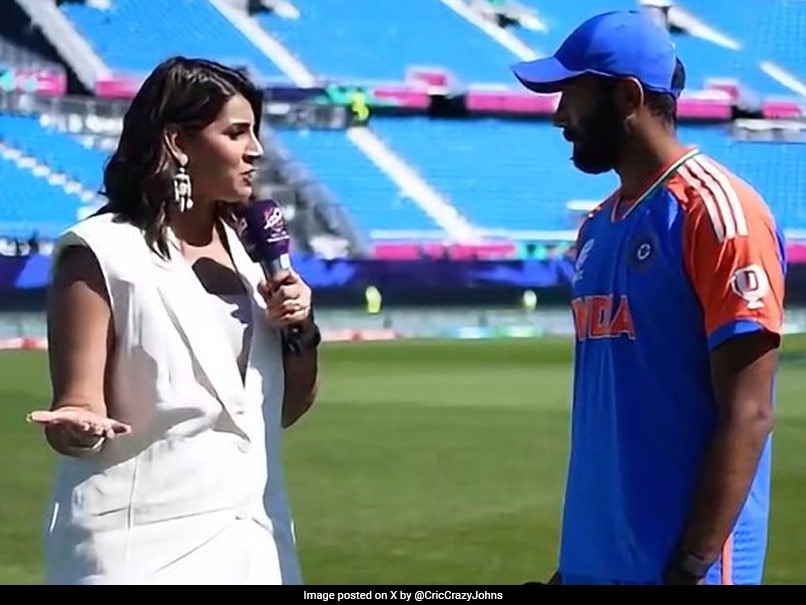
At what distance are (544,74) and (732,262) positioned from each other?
0.47 m

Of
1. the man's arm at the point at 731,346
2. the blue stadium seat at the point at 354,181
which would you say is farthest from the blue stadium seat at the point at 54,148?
the man's arm at the point at 731,346

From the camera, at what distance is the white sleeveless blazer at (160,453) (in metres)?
2.22

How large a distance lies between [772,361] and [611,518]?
36cm

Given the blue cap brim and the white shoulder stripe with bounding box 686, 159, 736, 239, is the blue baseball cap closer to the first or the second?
the blue cap brim

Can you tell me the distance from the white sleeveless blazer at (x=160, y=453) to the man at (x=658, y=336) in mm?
549

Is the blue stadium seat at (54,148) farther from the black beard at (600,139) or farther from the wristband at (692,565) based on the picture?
the wristband at (692,565)

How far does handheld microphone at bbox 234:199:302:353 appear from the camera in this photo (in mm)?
2381

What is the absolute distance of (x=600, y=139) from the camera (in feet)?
7.74

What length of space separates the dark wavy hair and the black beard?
58 centimetres

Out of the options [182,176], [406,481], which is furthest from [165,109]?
[406,481]

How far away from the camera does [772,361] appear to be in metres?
2.16

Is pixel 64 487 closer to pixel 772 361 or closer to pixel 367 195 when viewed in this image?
pixel 772 361

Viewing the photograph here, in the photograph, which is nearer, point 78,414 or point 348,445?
point 78,414

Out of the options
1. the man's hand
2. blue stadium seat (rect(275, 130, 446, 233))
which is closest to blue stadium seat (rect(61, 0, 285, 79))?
blue stadium seat (rect(275, 130, 446, 233))
